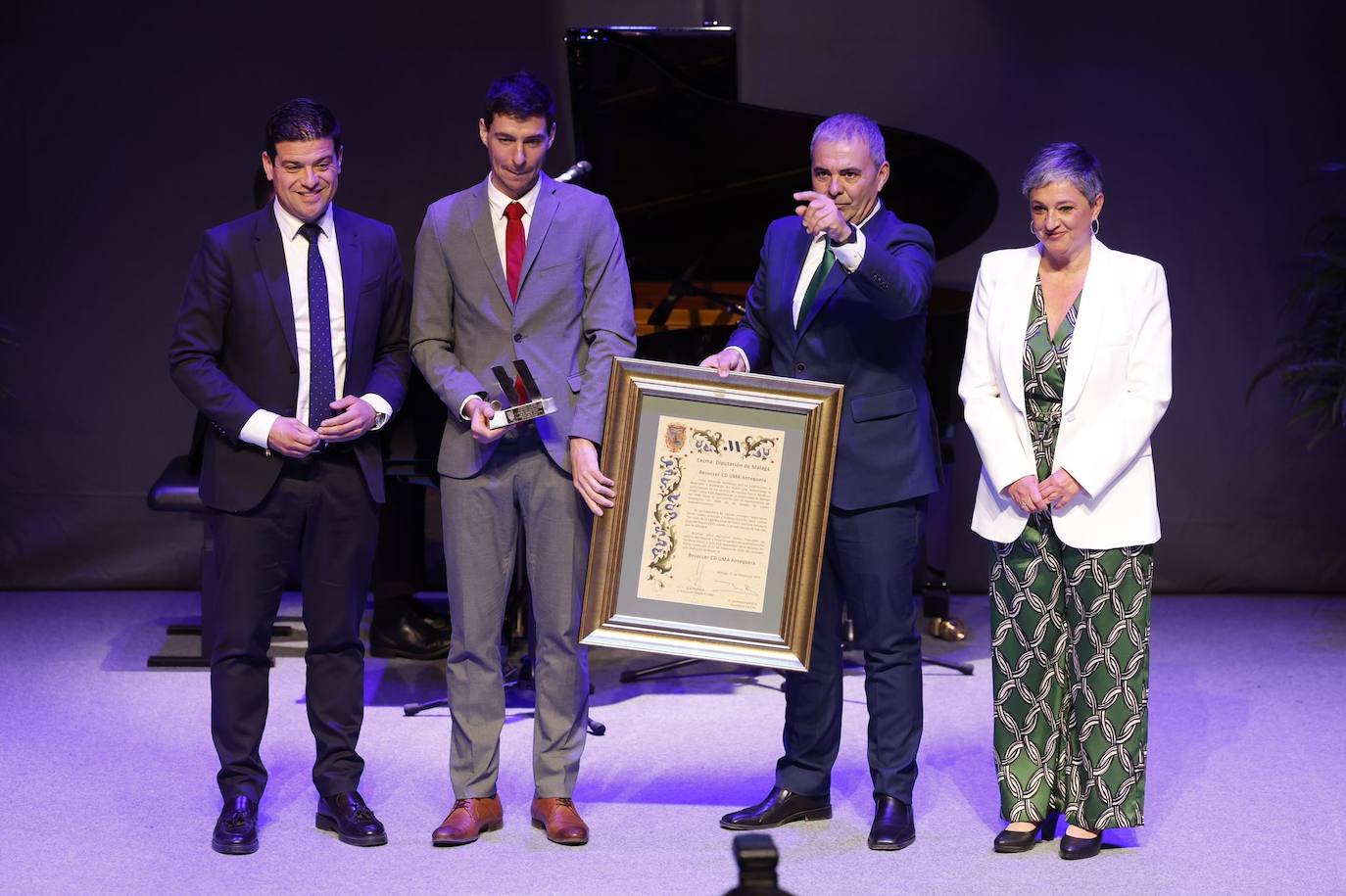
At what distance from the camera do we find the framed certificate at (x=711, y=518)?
10.9ft

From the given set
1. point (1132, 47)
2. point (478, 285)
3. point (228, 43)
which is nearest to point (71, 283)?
point (228, 43)

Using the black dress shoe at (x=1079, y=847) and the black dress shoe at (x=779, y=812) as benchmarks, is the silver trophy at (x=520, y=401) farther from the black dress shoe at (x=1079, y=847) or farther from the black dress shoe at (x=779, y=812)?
the black dress shoe at (x=1079, y=847)

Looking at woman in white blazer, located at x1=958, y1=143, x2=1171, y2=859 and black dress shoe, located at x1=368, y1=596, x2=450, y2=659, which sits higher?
woman in white blazer, located at x1=958, y1=143, x2=1171, y2=859

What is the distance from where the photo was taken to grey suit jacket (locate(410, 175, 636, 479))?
3.41m

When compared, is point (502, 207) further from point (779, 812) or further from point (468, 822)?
point (779, 812)

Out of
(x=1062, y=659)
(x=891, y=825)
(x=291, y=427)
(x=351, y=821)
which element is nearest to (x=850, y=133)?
(x=1062, y=659)

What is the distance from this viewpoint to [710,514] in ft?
11.0

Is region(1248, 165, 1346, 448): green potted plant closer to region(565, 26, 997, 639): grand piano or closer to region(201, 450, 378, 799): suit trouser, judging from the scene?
region(565, 26, 997, 639): grand piano

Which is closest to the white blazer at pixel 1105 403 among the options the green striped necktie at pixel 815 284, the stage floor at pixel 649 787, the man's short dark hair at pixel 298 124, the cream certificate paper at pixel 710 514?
the green striped necktie at pixel 815 284

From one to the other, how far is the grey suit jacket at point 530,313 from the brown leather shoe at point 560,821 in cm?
86

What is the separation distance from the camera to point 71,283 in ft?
21.4

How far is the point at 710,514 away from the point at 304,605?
103 cm

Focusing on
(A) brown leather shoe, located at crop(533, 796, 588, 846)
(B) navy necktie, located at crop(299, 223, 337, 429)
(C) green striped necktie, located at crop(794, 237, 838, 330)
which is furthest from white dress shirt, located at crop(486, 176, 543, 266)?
(A) brown leather shoe, located at crop(533, 796, 588, 846)

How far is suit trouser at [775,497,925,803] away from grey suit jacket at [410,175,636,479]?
2.28 ft
